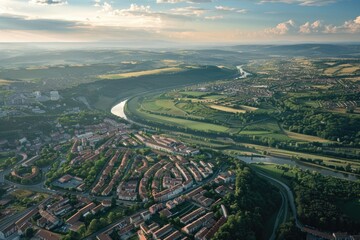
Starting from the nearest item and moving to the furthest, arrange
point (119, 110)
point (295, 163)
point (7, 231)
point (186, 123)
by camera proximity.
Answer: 1. point (7, 231)
2. point (295, 163)
3. point (186, 123)
4. point (119, 110)

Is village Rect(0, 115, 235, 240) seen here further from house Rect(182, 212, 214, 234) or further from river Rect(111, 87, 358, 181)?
river Rect(111, 87, 358, 181)

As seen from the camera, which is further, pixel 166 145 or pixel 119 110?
pixel 119 110

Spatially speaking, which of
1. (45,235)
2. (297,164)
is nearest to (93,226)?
(45,235)

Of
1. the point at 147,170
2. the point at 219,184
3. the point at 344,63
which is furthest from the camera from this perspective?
the point at 344,63

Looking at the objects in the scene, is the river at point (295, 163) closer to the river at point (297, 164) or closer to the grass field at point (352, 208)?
the river at point (297, 164)

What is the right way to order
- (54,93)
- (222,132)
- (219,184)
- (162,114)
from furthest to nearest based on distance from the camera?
(54,93) → (162,114) → (222,132) → (219,184)

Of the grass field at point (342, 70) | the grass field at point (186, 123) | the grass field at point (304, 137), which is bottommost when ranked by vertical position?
the grass field at point (186, 123)

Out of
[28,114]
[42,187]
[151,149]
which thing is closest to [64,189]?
[42,187]

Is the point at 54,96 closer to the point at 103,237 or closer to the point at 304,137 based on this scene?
the point at 304,137

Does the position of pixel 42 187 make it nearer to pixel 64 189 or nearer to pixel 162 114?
pixel 64 189

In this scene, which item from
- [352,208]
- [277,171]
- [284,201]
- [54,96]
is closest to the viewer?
[352,208]

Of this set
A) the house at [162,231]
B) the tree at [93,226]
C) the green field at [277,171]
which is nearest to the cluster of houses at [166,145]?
the green field at [277,171]
